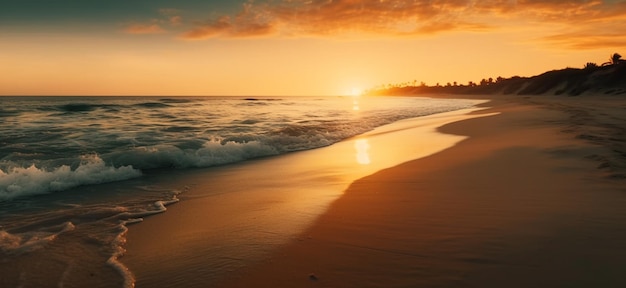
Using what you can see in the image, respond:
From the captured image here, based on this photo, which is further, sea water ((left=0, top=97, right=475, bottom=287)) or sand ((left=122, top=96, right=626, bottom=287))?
sea water ((left=0, top=97, right=475, bottom=287))

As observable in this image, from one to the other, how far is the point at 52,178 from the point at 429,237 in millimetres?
7527

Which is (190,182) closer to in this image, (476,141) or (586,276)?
(586,276)

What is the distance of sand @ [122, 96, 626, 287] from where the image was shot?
9.69 ft

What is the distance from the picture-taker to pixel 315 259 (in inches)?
135

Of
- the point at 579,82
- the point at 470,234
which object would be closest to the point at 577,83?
the point at 579,82

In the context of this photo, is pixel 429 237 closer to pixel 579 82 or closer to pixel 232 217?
pixel 232 217

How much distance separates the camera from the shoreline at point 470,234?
2.91m

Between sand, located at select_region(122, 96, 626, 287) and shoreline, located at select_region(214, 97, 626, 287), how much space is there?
0.5 inches

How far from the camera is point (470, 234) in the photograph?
3.73m

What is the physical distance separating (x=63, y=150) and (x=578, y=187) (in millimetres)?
13338

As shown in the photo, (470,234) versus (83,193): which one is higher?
(470,234)

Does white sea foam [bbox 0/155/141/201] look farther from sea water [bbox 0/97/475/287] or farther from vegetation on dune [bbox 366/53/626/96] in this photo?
vegetation on dune [bbox 366/53/626/96]

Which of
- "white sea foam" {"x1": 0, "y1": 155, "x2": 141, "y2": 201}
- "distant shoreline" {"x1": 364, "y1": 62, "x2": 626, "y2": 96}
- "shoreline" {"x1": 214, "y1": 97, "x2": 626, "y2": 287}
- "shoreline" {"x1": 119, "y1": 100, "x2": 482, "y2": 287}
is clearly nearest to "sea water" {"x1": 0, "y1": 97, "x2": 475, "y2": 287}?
"white sea foam" {"x1": 0, "y1": 155, "x2": 141, "y2": 201}

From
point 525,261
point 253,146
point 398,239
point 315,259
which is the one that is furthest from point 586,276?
point 253,146
